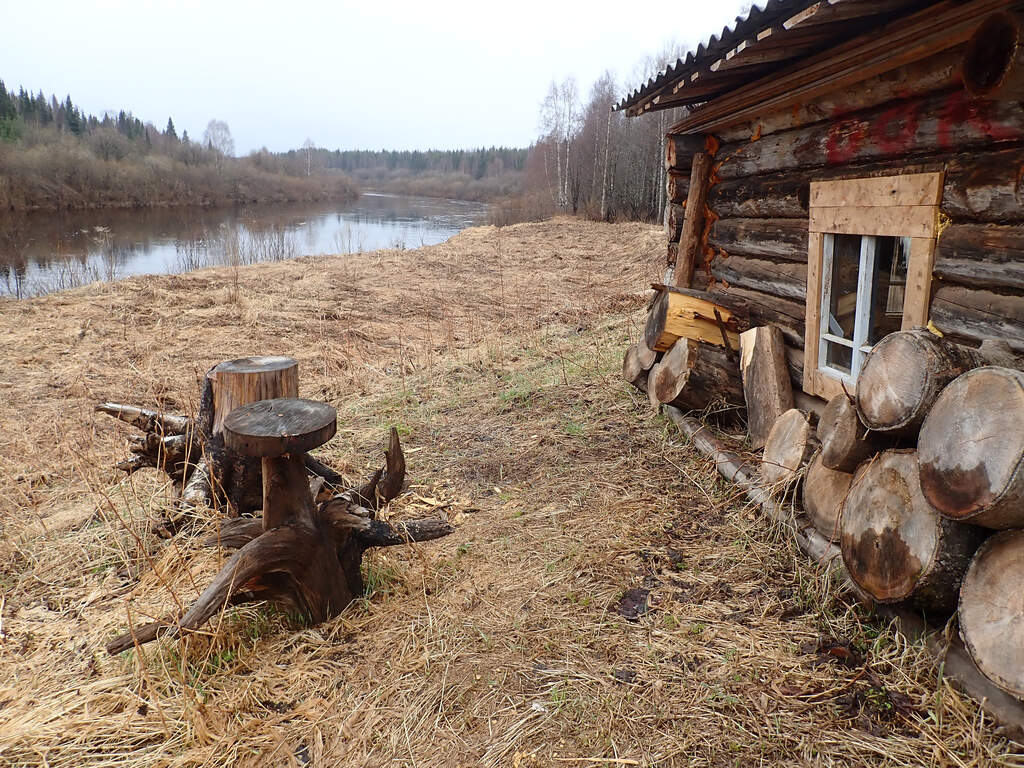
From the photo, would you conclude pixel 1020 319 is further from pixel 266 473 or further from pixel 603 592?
pixel 266 473

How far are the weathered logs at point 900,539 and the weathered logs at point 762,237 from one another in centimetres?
204

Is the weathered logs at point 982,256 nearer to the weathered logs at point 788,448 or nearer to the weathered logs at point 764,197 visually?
the weathered logs at point 788,448

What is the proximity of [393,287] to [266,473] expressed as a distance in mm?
12014

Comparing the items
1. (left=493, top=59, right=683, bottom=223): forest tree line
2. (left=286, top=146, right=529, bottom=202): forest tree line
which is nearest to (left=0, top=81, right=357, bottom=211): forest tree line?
(left=286, top=146, right=529, bottom=202): forest tree line

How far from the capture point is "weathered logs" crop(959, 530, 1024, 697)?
2.12 metres

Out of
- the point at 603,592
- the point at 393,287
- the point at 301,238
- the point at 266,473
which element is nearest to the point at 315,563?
the point at 266,473

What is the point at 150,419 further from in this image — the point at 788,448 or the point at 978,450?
the point at 978,450

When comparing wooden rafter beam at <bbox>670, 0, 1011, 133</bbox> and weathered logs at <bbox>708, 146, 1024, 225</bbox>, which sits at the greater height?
wooden rafter beam at <bbox>670, 0, 1011, 133</bbox>

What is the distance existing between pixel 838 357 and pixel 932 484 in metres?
1.93

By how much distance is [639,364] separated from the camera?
6.01 meters

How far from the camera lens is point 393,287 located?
14523 millimetres

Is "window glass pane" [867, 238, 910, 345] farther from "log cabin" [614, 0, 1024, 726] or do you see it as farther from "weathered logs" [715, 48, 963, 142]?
"weathered logs" [715, 48, 963, 142]

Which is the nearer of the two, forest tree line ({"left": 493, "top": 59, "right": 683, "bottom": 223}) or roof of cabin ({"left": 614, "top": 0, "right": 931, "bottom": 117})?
roof of cabin ({"left": 614, "top": 0, "right": 931, "bottom": 117})

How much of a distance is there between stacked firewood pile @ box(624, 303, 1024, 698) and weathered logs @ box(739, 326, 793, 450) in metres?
0.68
